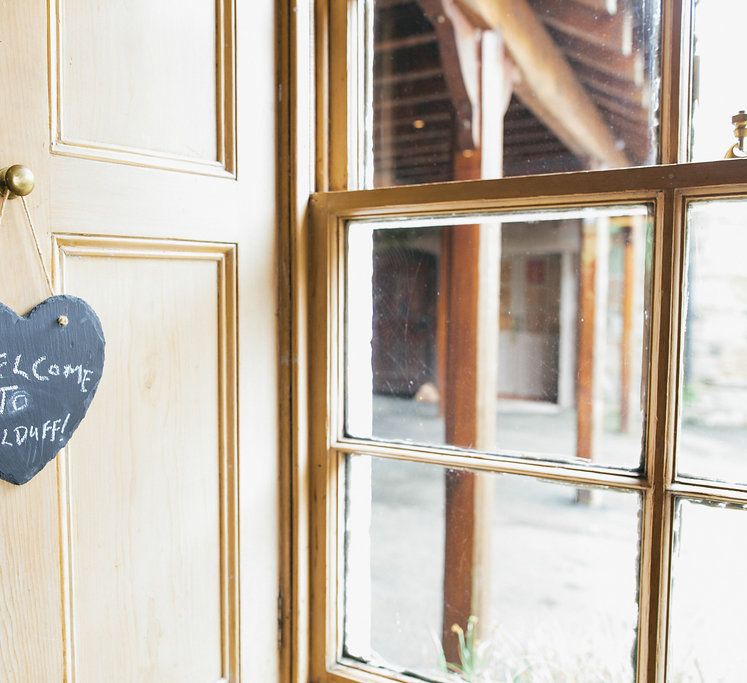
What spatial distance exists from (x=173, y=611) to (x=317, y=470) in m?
0.32

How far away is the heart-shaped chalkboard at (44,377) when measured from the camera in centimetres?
72

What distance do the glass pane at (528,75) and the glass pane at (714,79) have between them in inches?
2.1

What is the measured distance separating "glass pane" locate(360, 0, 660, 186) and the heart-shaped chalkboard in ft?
1.92

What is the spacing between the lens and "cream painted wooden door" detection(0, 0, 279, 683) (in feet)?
2.50

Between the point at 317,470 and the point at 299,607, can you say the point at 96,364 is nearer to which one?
the point at 317,470

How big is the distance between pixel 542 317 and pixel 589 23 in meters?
0.51

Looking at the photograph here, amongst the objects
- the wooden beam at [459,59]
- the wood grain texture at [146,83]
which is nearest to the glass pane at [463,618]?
the wood grain texture at [146,83]

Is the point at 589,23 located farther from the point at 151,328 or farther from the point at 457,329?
the point at 151,328

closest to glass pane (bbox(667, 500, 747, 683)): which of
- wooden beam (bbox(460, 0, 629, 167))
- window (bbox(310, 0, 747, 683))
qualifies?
window (bbox(310, 0, 747, 683))

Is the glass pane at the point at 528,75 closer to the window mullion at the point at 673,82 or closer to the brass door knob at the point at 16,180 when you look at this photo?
the window mullion at the point at 673,82

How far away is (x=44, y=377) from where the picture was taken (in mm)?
755

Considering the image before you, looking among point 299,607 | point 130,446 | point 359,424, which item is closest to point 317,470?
point 359,424

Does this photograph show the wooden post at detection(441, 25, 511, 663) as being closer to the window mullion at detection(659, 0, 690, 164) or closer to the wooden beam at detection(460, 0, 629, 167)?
the wooden beam at detection(460, 0, 629, 167)

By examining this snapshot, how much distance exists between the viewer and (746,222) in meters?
0.92
